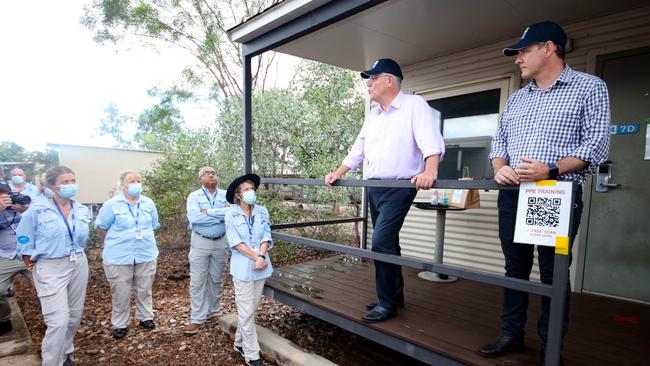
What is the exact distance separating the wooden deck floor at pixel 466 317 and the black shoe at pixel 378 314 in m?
0.04

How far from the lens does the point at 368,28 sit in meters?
3.72

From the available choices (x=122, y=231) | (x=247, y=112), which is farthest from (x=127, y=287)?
(x=247, y=112)

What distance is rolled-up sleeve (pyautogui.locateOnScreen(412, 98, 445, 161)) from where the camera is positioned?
7.35 feet

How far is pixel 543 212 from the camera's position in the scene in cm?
164

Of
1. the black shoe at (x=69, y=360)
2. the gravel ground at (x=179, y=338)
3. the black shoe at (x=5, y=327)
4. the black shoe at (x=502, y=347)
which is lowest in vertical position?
the gravel ground at (x=179, y=338)

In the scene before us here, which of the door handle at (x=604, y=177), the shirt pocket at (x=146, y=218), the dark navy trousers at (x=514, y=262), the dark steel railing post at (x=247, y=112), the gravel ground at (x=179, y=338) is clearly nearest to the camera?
the dark navy trousers at (x=514, y=262)

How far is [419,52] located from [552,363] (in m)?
3.72

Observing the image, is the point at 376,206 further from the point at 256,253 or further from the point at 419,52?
the point at 419,52

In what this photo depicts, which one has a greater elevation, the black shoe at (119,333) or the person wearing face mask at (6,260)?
the person wearing face mask at (6,260)

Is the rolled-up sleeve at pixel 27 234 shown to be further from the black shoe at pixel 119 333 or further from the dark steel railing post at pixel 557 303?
the dark steel railing post at pixel 557 303

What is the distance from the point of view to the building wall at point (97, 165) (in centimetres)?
922

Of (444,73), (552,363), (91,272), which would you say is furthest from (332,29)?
(91,272)

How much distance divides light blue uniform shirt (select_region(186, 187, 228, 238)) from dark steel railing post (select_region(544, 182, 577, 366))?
→ 114 inches

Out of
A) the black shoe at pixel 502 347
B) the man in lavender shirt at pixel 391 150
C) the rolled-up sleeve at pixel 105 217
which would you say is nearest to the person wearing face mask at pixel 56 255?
the rolled-up sleeve at pixel 105 217
